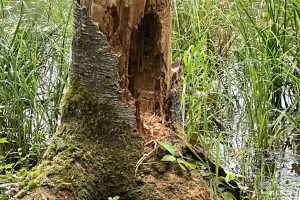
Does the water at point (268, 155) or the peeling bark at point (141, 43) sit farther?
the water at point (268, 155)

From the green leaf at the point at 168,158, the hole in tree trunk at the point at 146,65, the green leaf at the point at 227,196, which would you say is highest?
the hole in tree trunk at the point at 146,65

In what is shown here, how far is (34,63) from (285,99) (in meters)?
1.51

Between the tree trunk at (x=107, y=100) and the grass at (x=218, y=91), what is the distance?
495 millimetres

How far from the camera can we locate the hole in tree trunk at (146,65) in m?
2.63

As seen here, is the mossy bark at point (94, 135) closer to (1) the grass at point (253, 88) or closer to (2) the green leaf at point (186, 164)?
(2) the green leaf at point (186, 164)

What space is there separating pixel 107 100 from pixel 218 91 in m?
1.51

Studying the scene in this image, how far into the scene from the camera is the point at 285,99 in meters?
3.92

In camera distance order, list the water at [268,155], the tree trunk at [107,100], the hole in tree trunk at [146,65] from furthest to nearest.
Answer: the water at [268,155] < the hole in tree trunk at [146,65] < the tree trunk at [107,100]

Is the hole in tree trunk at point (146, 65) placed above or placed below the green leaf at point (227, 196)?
above

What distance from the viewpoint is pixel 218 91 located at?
3.96m

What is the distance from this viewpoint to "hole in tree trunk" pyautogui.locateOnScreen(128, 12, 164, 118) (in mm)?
2627

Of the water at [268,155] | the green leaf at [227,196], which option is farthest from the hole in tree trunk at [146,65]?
the water at [268,155]

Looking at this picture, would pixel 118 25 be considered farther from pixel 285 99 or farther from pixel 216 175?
pixel 285 99

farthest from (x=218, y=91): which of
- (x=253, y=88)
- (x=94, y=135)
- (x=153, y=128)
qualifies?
(x=94, y=135)
